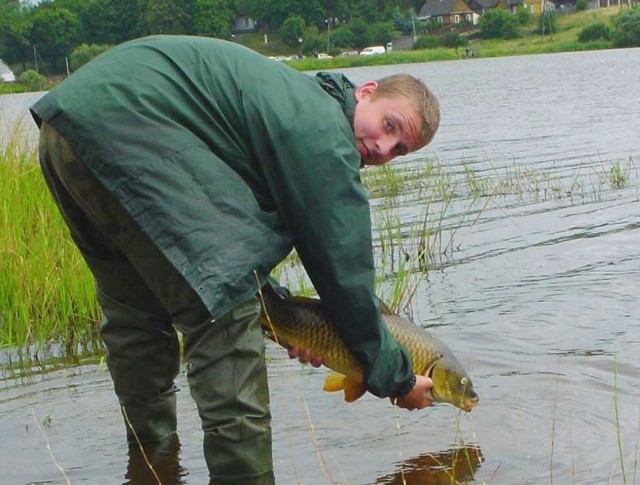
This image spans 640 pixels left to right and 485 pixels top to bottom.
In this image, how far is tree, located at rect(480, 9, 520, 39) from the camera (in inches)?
4043

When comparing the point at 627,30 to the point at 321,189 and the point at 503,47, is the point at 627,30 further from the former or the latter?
the point at 321,189

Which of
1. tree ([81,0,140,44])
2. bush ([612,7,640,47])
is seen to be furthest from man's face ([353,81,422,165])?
bush ([612,7,640,47])

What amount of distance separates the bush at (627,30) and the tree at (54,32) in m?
34.9

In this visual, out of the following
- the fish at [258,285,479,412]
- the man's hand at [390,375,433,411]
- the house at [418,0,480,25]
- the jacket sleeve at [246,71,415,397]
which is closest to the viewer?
the jacket sleeve at [246,71,415,397]

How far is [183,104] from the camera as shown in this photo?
161 inches

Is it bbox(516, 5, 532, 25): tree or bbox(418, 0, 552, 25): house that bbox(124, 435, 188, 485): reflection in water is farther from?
bbox(418, 0, 552, 25): house

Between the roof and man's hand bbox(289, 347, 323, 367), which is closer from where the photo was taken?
man's hand bbox(289, 347, 323, 367)

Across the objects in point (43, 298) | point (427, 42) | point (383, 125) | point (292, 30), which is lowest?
point (427, 42)

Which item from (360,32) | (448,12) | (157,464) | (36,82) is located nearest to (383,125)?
(157,464)

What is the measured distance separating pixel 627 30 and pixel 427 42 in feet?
98.0

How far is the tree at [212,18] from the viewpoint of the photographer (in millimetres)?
63406

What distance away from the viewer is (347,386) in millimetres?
4648

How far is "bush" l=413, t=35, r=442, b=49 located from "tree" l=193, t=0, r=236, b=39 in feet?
107

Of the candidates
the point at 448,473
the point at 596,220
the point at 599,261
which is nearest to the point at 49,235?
the point at 448,473
